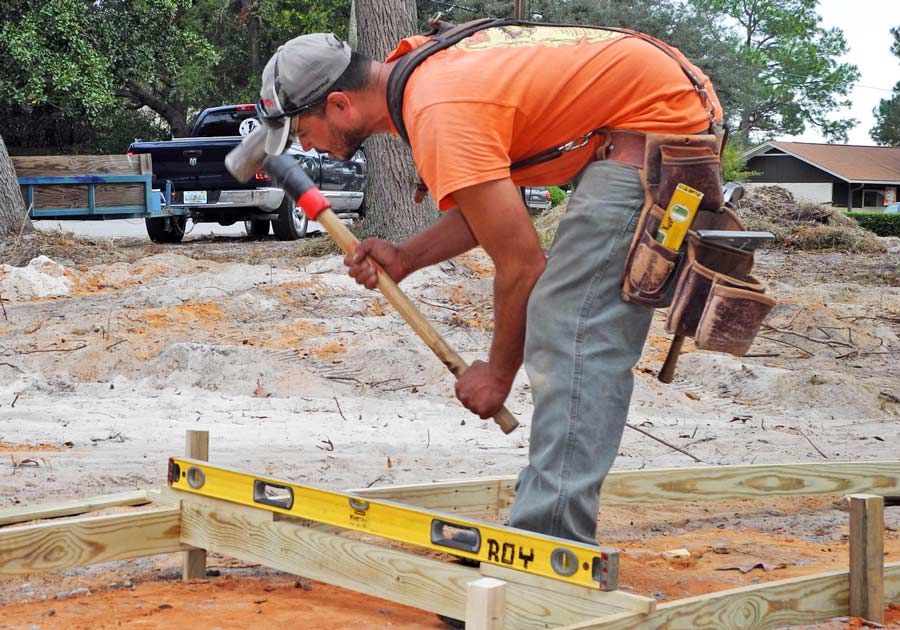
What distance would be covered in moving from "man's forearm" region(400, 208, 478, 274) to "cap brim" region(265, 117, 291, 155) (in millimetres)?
493

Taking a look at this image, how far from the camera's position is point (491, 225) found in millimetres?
2930

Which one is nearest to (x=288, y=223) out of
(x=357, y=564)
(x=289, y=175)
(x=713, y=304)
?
(x=289, y=175)

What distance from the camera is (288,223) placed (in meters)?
15.5

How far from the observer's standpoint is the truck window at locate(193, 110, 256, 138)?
670 inches

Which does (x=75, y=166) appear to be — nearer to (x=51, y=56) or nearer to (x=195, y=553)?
(x=51, y=56)

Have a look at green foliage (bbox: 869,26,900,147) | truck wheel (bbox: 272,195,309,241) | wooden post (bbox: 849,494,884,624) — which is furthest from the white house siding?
wooden post (bbox: 849,494,884,624)

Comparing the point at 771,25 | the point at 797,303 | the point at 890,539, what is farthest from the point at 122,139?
the point at 771,25

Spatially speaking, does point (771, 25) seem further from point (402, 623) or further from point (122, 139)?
point (402, 623)

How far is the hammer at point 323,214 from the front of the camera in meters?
3.46

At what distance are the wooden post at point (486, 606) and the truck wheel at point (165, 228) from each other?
Result: 1432 cm

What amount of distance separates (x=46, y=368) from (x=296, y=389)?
5.81 ft

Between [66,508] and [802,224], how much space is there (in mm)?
18148

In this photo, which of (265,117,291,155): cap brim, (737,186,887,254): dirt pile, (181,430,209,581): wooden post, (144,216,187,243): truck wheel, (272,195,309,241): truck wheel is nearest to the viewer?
(265,117,291,155): cap brim

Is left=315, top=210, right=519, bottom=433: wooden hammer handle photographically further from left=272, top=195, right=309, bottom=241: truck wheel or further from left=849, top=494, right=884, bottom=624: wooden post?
left=272, top=195, right=309, bottom=241: truck wheel
